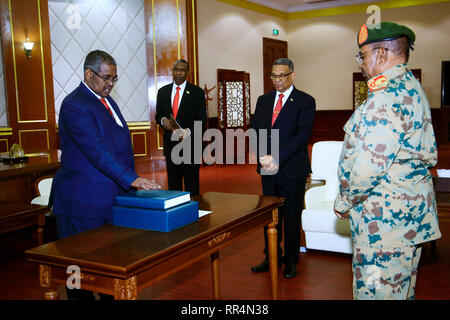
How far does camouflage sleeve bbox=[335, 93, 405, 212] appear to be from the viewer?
1.61 m

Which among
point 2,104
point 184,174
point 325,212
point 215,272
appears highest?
point 2,104

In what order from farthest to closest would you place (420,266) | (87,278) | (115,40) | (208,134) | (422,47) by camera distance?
(422,47), (208,134), (115,40), (420,266), (87,278)

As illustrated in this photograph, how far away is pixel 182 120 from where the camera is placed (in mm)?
4656

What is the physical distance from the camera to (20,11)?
24.1 feet

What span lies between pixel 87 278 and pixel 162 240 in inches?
12.4

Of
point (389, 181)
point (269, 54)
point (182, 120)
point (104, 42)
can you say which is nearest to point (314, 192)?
point (182, 120)

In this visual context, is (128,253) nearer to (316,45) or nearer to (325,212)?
(325,212)

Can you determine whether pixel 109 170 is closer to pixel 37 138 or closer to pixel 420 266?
pixel 420 266

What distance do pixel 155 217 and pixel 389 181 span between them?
36.9 inches

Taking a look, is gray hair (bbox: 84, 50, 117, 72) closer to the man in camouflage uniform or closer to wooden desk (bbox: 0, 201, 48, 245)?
the man in camouflage uniform

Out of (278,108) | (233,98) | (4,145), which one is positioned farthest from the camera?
(233,98)

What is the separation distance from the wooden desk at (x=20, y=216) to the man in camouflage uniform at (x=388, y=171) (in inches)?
108

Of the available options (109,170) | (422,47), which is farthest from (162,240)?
(422,47)

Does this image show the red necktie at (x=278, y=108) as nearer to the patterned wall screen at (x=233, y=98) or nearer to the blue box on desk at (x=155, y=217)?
the blue box on desk at (x=155, y=217)
